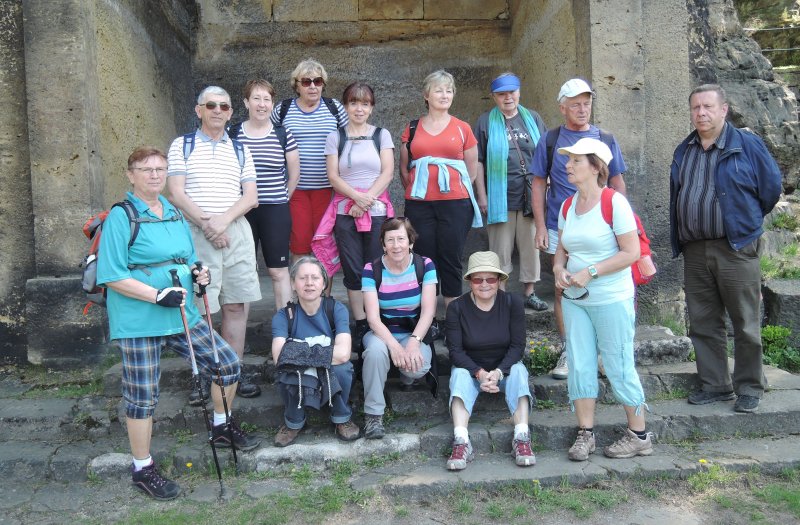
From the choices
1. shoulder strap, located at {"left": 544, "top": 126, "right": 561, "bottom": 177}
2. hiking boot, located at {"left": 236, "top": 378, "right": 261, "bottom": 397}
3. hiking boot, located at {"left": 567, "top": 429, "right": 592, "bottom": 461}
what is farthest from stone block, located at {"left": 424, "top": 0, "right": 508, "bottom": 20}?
hiking boot, located at {"left": 567, "top": 429, "right": 592, "bottom": 461}

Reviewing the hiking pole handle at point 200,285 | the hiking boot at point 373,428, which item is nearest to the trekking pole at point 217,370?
the hiking pole handle at point 200,285

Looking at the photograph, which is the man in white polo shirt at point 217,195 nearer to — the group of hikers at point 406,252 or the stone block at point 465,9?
the group of hikers at point 406,252

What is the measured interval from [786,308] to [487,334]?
321 cm

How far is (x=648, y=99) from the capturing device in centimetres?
543

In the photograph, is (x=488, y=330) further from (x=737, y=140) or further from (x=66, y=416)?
(x=66, y=416)

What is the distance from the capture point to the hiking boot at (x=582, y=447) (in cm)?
374

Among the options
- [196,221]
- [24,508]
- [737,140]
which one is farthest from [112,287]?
[737,140]

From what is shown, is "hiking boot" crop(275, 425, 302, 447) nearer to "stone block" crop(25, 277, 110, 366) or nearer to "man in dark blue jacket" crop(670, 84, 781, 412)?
"stone block" crop(25, 277, 110, 366)

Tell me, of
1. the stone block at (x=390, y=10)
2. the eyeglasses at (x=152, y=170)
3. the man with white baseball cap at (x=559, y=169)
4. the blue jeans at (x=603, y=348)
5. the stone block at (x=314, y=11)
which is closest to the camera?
the eyeglasses at (x=152, y=170)

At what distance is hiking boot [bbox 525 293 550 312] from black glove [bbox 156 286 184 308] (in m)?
2.71

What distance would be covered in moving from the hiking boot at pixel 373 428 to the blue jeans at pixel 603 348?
109 cm

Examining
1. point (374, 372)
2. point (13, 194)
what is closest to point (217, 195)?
point (374, 372)

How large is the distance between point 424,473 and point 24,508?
2.11m

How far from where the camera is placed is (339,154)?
443 cm
